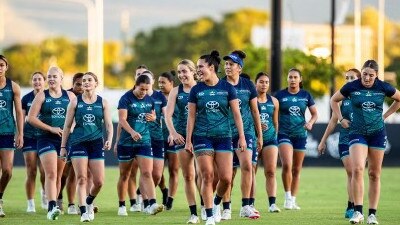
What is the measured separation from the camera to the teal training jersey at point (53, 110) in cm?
2102

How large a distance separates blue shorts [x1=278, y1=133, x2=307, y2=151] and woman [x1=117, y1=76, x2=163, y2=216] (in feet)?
9.38

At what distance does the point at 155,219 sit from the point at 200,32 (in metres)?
113

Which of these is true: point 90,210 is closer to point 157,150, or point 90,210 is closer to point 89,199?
point 89,199

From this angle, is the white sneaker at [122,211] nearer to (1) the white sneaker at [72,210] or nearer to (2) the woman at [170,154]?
(1) the white sneaker at [72,210]

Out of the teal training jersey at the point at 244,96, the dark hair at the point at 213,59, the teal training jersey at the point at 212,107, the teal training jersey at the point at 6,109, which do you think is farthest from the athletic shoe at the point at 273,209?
the teal training jersey at the point at 6,109

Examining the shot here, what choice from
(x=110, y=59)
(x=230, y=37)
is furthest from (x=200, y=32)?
Result: (x=110, y=59)

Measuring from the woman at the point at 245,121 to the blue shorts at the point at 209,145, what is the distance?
1355 millimetres

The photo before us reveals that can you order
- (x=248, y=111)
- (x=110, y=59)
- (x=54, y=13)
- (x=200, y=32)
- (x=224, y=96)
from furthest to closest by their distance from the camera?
(x=110, y=59), (x=200, y=32), (x=54, y=13), (x=248, y=111), (x=224, y=96)

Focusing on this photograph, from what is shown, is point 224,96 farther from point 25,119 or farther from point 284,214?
point 25,119

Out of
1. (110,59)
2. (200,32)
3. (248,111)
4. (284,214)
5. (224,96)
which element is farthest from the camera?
(110,59)

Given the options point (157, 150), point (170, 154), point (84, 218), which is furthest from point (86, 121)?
point (170, 154)

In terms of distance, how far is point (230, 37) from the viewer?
431 ft

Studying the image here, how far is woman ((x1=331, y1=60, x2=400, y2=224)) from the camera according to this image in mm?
18938

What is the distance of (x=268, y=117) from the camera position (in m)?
22.4
